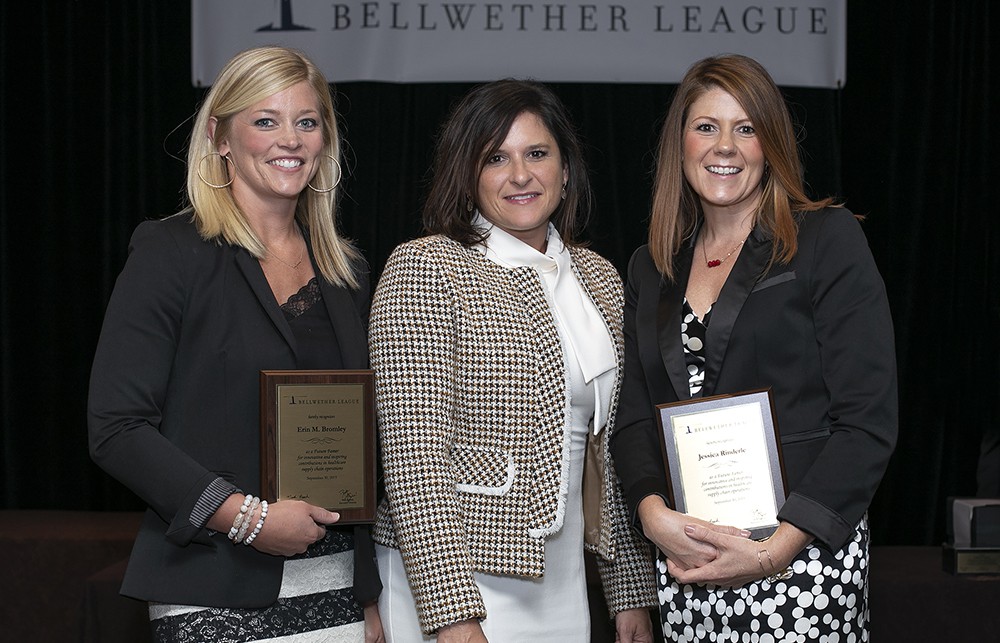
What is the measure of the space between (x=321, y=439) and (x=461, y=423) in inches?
12.0

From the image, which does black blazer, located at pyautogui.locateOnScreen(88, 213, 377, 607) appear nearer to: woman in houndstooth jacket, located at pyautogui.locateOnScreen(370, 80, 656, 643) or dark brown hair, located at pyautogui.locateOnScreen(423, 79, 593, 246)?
woman in houndstooth jacket, located at pyautogui.locateOnScreen(370, 80, 656, 643)

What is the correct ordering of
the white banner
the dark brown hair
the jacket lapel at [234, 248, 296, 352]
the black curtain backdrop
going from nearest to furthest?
the jacket lapel at [234, 248, 296, 352] < the dark brown hair < the white banner < the black curtain backdrop

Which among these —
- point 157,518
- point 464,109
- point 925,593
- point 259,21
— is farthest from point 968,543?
point 259,21

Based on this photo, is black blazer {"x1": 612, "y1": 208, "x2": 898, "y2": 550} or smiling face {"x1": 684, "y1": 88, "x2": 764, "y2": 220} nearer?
black blazer {"x1": 612, "y1": 208, "x2": 898, "y2": 550}

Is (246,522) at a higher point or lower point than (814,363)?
lower

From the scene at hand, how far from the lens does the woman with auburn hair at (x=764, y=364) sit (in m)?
1.95

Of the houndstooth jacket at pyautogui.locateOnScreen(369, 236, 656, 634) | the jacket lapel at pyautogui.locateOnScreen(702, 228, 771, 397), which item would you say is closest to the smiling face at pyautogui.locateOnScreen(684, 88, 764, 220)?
the jacket lapel at pyautogui.locateOnScreen(702, 228, 771, 397)

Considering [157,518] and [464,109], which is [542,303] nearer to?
[464,109]

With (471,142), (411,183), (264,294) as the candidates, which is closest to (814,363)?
(471,142)

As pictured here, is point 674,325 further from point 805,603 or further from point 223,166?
point 223,166

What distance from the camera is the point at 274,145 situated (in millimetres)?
2096

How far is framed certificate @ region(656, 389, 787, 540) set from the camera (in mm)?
1934

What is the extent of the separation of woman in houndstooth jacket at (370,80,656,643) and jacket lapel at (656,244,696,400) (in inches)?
5.6

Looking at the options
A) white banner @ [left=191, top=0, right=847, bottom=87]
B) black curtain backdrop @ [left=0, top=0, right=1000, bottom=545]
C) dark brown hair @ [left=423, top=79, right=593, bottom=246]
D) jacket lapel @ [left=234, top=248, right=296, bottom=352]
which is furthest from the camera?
black curtain backdrop @ [left=0, top=0, right=1000, bottom=545]
